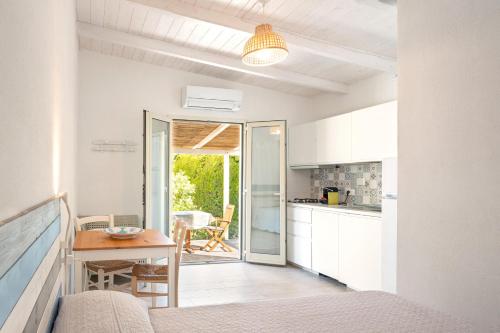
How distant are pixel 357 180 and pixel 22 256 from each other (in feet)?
15.3

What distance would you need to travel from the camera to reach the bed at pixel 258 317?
1.45 m

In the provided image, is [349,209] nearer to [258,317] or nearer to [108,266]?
[108,266]

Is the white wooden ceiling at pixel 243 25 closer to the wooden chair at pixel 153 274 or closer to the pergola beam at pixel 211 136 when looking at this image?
the pergola beam at pixel 211 136

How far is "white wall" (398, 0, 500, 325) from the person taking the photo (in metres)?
2.25

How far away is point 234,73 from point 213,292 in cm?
299

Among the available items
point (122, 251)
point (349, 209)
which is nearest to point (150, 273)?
point (122, 251)

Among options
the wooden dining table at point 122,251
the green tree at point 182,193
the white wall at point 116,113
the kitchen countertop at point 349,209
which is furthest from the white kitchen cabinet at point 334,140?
the green tree at point 182,193

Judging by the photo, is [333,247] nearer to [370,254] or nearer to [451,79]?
[370,254]

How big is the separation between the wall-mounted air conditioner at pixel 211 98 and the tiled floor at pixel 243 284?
7.45 ft

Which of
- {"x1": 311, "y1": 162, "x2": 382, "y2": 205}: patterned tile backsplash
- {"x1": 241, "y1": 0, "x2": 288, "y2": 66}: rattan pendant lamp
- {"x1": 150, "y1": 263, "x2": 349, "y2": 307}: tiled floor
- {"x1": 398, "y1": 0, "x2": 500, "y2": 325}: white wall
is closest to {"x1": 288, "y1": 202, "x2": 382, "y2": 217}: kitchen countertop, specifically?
{"x1": 311, "y1": 162, "x2": 382, "y2": 205}: patterned tile backsplash

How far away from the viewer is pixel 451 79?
250 cm

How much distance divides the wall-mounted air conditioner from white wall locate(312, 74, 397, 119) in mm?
1300

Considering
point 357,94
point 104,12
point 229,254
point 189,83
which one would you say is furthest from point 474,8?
point 229,254

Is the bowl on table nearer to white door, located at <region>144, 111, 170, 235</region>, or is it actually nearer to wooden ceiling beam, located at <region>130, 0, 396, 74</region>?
white door, located at <region>144, 111, 170, 235</region>
